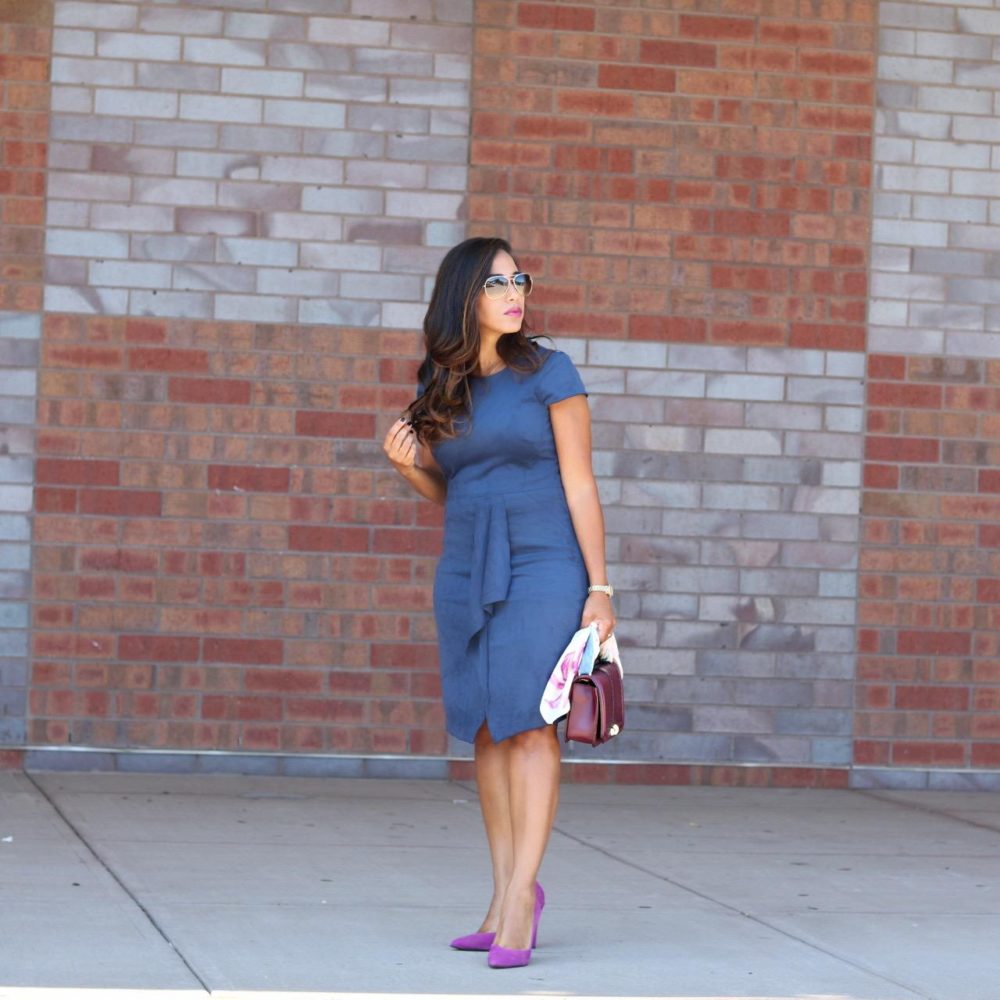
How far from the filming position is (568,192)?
353 inches

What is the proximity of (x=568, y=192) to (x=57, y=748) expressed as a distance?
11.4 ft

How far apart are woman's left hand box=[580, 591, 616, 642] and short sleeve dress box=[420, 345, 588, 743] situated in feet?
0.13

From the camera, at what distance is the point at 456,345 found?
5.41 metres

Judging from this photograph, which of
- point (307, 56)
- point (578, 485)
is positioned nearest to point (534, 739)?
point (578, 485)

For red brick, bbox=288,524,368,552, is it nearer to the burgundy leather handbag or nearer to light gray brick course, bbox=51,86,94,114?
light gray brick course, bbox=51,86,94,114

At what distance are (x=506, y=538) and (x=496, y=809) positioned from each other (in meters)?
0.78

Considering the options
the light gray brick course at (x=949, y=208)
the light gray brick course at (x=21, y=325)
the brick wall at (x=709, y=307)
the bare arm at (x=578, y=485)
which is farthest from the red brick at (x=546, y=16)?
the bare arm at (x=578, y=485)

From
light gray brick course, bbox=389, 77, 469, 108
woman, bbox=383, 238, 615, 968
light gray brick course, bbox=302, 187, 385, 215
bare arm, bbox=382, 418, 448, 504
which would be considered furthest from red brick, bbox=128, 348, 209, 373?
woman, bbox=383, 238, 615, 968

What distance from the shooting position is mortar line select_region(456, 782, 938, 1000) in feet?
17.1

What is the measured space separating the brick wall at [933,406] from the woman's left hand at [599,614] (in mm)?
4116

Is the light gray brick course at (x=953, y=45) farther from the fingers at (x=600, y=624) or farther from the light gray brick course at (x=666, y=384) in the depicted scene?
Answer: the fingers at (x=600, y=624)

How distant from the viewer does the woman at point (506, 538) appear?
528cm

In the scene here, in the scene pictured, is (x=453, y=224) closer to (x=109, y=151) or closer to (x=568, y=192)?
(x=568, y=192)

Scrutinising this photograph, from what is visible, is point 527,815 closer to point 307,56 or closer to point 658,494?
point 658,494
